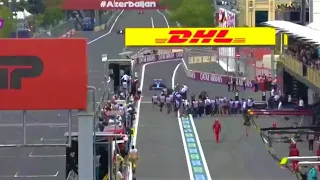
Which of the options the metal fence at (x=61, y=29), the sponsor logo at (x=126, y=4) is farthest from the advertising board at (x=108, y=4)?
the metal fence at (x=61, y=29)

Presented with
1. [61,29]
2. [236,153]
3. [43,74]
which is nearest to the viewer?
[43,74]

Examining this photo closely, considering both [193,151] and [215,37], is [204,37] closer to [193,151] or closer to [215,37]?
[215,37]

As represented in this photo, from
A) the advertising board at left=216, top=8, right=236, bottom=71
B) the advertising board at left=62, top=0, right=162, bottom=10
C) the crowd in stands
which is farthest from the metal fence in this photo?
the crowd in stands

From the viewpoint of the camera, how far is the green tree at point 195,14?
262ft

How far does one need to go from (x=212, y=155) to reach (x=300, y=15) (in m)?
26.2

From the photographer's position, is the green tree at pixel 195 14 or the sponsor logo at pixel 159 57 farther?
the green tree at pixel 195 14

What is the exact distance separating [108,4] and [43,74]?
9130 cm

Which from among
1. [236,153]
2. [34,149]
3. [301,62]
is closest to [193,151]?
[236,153]

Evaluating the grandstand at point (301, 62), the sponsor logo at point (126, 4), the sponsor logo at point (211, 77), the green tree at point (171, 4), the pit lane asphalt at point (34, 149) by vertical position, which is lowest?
the pit lane asphalt at point (34, 149)

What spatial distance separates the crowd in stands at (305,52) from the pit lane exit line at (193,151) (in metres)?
5.14

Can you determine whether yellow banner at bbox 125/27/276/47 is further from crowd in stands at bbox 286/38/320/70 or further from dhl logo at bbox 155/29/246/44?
crowd in stands at bbox 286/38/320/70

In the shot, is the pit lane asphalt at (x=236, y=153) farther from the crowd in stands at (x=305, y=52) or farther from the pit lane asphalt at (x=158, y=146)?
the crowd in stands at (x=305, y=52)

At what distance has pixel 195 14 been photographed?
8025 cm

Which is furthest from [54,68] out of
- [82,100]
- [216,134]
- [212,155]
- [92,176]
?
[216,134]
